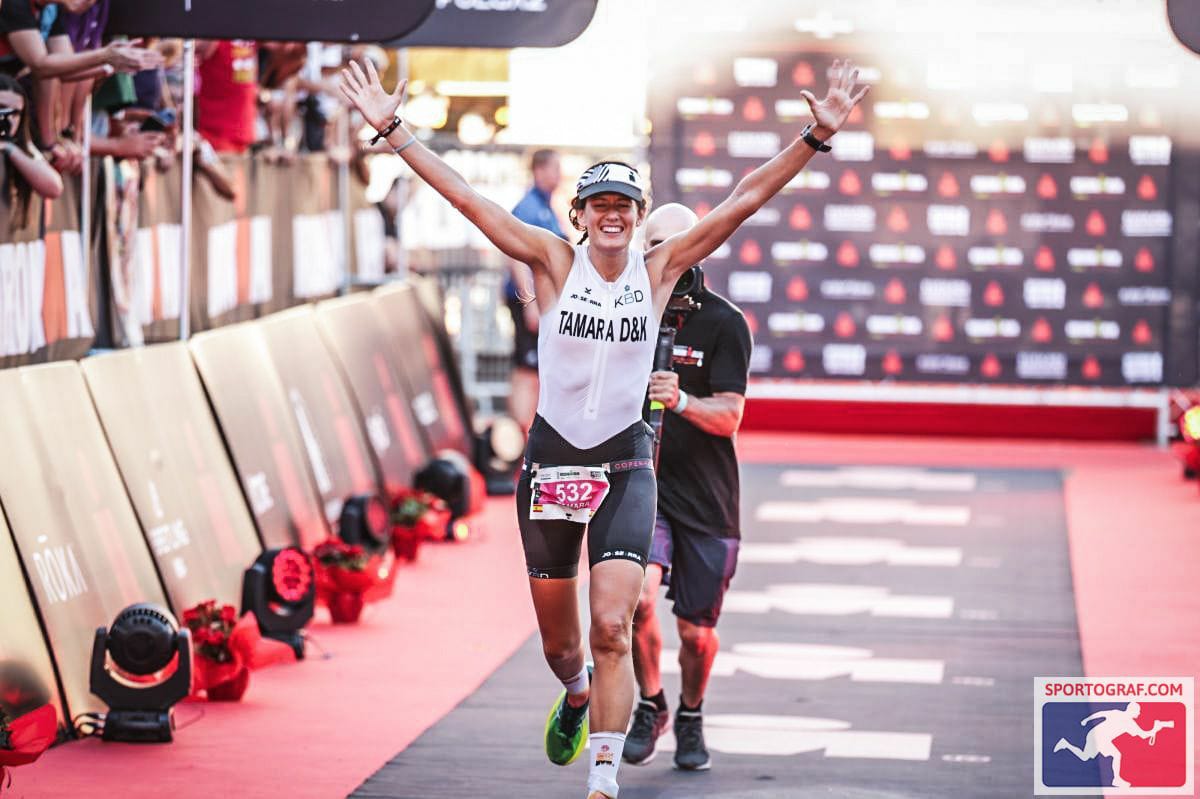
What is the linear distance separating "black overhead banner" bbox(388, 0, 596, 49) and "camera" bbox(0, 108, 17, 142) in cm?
165

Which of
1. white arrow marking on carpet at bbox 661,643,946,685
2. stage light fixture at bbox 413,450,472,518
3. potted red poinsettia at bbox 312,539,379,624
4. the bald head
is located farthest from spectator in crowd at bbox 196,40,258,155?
the bald head

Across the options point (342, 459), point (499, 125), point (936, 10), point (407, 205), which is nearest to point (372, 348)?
point (342, 459)

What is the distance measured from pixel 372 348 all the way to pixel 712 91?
5.81 m

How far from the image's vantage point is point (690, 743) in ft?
26.8

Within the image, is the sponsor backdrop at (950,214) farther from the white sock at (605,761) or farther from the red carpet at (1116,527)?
the white sock at (605,761)

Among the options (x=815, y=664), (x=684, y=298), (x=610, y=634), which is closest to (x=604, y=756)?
(x=610, y=634)

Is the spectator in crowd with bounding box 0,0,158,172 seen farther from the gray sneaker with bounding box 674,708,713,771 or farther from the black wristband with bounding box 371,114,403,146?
the gray sneaker with bounding box 674,708,713,771

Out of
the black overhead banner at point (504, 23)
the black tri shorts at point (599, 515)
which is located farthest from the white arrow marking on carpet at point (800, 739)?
the black overhead banner at point (504, 23)

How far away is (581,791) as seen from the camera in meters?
7.77

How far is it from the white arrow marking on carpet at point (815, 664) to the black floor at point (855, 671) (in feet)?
0.06

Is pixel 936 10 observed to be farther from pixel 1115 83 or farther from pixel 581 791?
pixel 581 791

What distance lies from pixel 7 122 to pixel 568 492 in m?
3.41

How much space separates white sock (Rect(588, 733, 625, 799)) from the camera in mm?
6652

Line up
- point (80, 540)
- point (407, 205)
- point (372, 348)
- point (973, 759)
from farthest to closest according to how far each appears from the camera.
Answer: point (407, 205)
point (372, 348)
point (80, 540)
point (973, 759)
